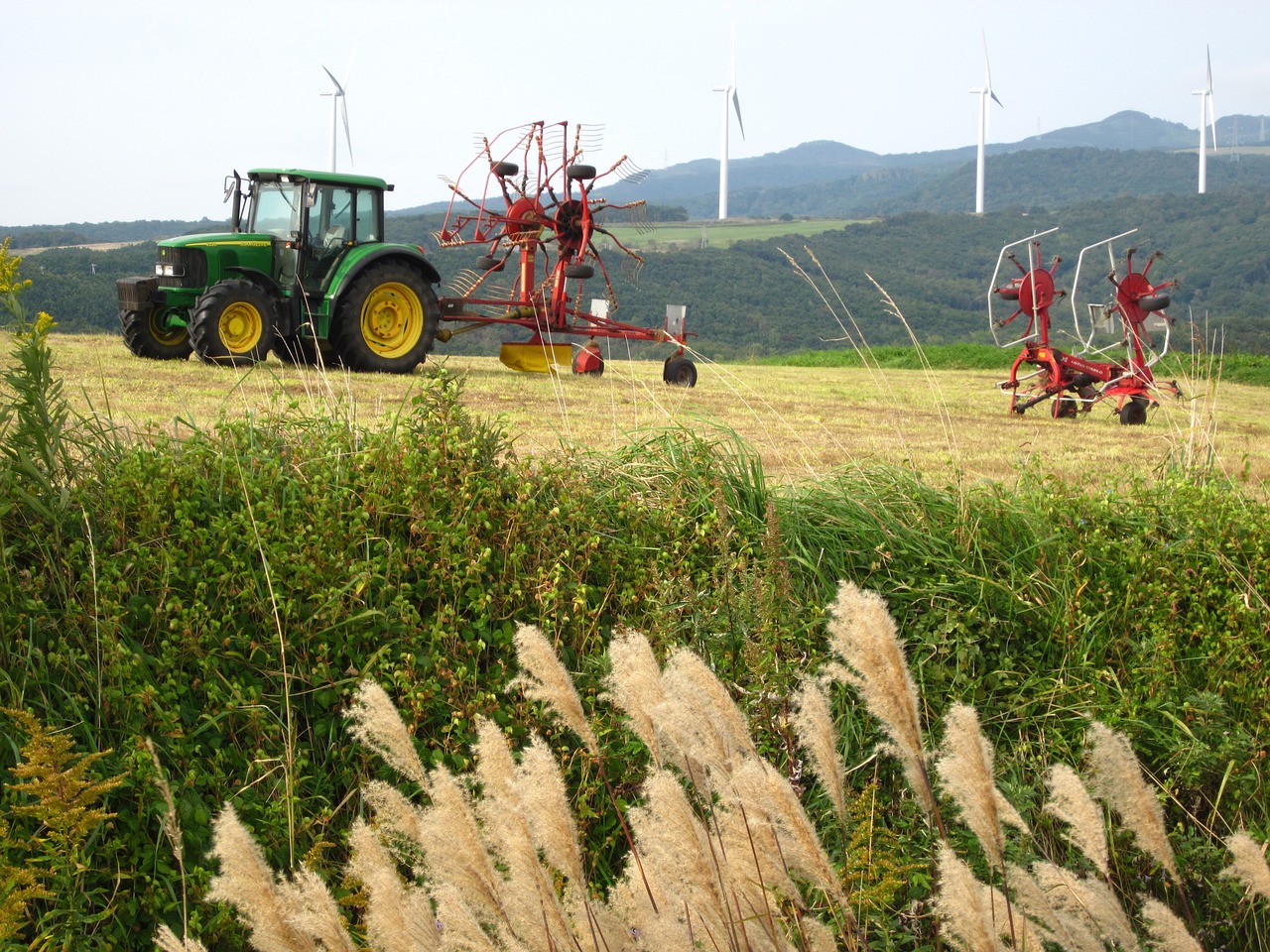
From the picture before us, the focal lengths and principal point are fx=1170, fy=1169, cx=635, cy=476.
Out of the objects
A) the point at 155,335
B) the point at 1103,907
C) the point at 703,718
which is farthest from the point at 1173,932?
the point at 155,335

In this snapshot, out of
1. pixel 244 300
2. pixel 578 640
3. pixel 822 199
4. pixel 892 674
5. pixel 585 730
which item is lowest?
pixel 578 640

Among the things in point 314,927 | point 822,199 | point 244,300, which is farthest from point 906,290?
point 822,199

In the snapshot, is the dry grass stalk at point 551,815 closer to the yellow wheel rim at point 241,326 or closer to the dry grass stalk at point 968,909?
the dry grass stalk at point 968,909

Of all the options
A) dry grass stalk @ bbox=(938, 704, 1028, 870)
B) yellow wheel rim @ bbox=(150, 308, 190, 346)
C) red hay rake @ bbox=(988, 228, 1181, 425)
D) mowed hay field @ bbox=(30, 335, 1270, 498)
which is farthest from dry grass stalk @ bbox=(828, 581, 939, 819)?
yellow wheel rim @ bbox=(150, 308, 190, 346)

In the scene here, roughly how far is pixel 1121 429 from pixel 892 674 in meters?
10.7

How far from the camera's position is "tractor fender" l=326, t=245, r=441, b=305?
12055 mm

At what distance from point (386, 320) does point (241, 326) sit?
66.4 inches

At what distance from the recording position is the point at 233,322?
11531 mm

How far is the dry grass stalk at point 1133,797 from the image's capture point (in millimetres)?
1698

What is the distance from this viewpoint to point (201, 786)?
11.1ft

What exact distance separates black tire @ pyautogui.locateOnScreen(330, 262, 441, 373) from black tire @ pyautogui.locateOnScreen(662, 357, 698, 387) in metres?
2.95

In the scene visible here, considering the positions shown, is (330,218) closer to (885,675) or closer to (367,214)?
(367,214)

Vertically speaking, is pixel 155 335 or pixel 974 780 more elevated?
pixel 155 335

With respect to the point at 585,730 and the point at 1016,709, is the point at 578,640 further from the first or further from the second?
the point at 585,730
